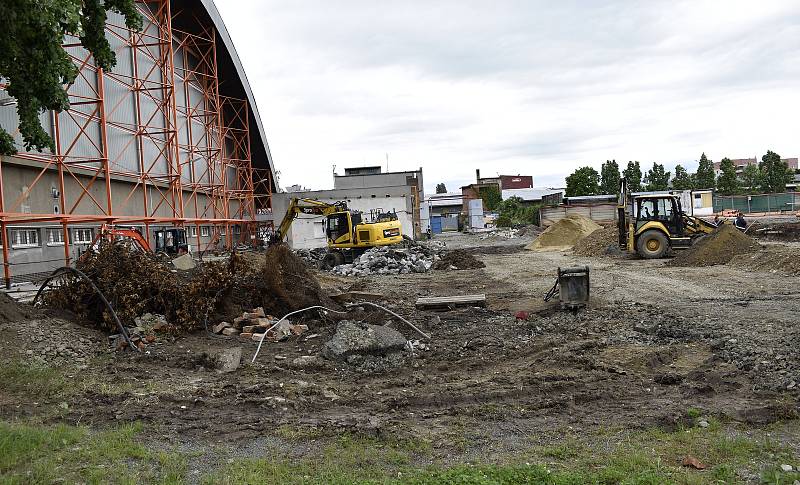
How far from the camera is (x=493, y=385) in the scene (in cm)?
730

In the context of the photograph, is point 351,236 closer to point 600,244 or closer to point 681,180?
point 600,244

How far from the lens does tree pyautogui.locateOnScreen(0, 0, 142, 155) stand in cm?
668

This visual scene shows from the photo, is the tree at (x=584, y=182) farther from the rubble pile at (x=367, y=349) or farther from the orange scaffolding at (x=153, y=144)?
the rubble pile at (x=367, y=349)

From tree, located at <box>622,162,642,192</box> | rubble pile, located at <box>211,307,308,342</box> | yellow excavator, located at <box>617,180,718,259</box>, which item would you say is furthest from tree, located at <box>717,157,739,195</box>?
rubble pile, located at <box>211,307,308,342</box>

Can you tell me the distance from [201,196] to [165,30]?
998cm

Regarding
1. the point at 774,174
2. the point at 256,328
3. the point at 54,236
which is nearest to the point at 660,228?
the point at 256,328

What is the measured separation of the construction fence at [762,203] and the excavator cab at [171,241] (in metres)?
42.2

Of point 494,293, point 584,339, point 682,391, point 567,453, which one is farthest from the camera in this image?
point 494,293

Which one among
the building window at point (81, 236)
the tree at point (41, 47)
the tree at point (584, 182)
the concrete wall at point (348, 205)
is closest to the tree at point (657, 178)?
the tree at point (584, 182)

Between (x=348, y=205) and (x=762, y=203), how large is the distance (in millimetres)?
35187

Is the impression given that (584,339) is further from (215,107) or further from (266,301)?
(215,107)

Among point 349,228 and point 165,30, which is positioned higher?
point 165,30

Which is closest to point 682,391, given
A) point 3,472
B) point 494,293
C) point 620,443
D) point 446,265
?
point 620,443

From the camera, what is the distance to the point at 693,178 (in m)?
74.6
